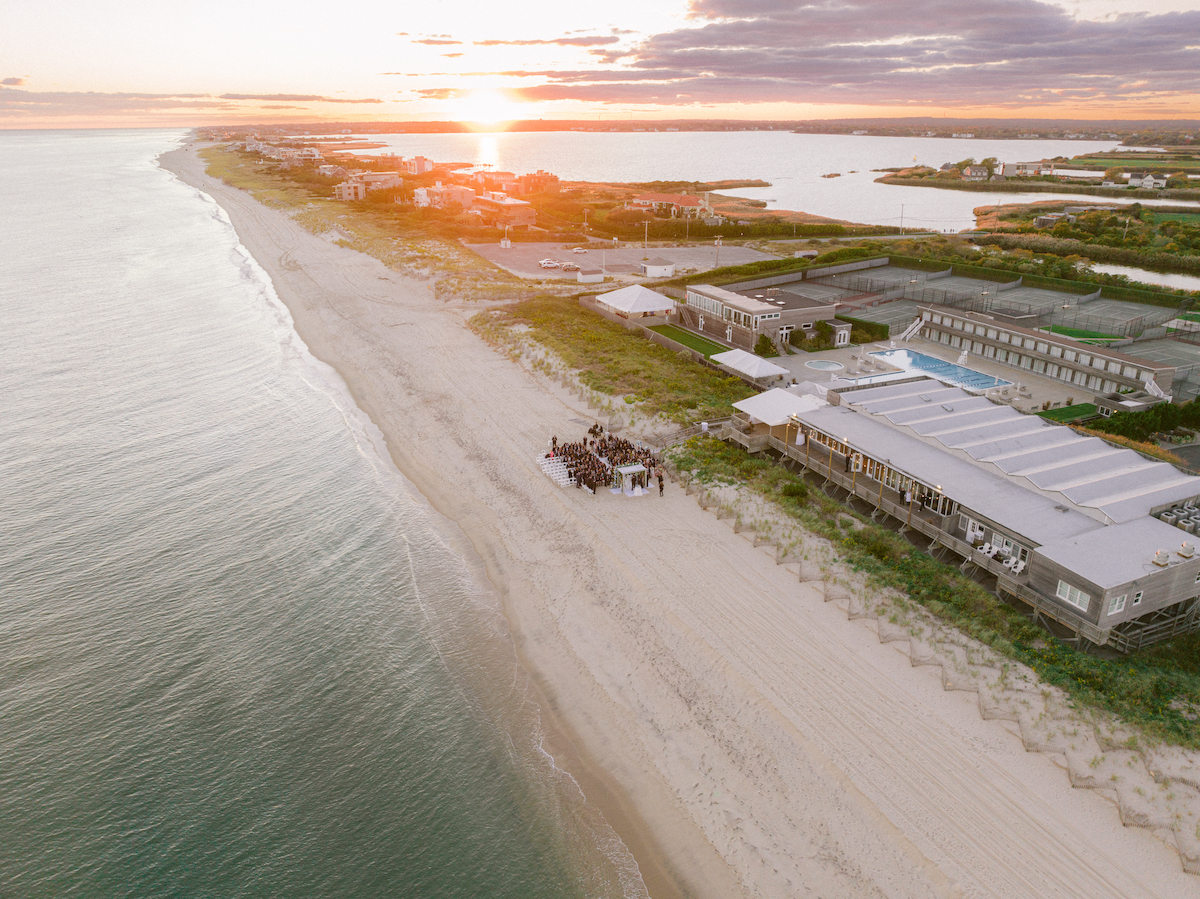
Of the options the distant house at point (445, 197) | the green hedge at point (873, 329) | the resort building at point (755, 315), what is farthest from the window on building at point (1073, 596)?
the distant house at point (445, 197)

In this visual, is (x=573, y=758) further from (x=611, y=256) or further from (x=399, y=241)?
(x=399, y=241)

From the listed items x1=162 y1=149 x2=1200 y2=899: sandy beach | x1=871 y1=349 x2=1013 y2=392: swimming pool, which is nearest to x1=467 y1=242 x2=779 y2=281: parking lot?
x1=871 y1=349 x2=1013 y2=392: swimming pool

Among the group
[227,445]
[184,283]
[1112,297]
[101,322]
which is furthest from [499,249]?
[1112,297]

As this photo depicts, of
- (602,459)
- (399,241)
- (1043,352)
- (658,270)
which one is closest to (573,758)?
(602,459)

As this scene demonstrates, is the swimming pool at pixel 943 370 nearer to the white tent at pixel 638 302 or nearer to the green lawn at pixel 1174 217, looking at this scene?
the white tent at pixel 638 302

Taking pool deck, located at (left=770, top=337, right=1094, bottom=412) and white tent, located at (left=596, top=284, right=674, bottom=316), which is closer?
pool deck, located at (left=770, top=337, right=1094, bottom=412)

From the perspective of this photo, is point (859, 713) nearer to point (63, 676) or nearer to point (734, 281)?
point (63, 676)

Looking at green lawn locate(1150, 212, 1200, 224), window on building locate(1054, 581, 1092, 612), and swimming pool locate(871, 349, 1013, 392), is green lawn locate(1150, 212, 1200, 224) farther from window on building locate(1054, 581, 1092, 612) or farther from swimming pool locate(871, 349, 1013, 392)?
window on building locate(1054, 581, 1092, 612)
